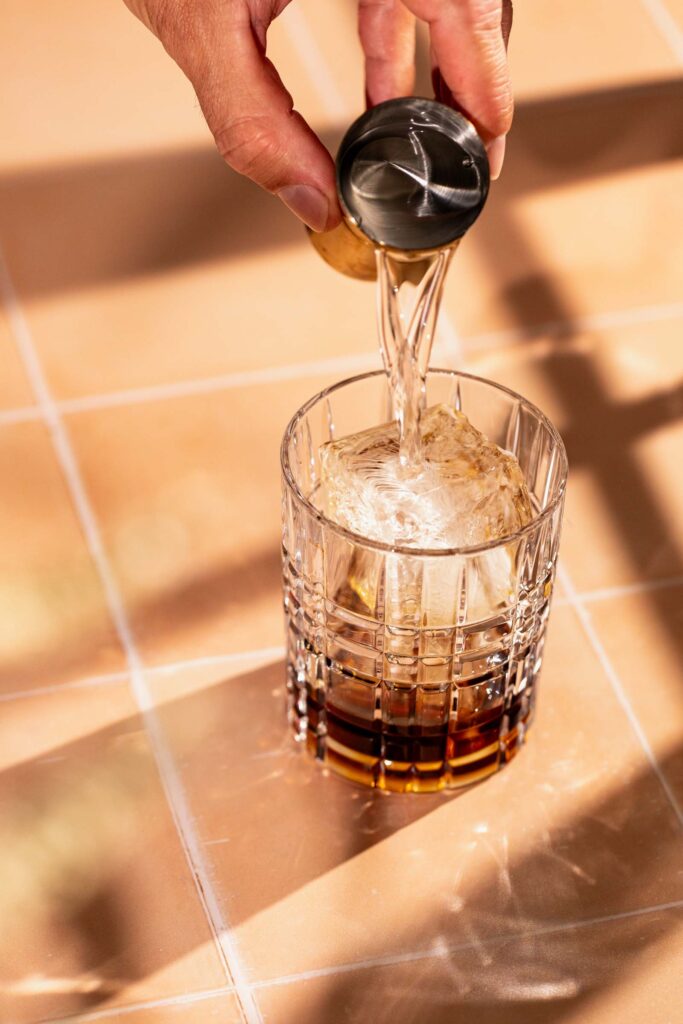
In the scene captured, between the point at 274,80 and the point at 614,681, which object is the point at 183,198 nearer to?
→ the point at 274,80

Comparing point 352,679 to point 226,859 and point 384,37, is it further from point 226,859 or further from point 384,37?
point 384,37

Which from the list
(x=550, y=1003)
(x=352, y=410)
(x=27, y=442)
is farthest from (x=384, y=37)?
(x=550, y=1003)

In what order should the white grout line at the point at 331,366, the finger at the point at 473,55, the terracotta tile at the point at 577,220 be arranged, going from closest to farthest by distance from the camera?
the finger at the point at 473,55 → the white grout line at the point at 331,366 → the terracotta tile at the point at 577,220

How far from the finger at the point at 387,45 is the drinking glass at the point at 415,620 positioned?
25 cm

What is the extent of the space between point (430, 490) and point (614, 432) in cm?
37

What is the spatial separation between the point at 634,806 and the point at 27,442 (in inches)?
22.6

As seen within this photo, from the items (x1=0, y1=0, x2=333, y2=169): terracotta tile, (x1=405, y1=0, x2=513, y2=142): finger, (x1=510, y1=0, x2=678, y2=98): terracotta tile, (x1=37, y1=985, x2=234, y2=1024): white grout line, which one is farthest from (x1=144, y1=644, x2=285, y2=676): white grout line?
(x1=510, y1=0, x2=678, y2=98): terracotta tile

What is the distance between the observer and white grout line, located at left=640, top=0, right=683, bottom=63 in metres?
1.76

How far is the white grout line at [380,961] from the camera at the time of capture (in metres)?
0.88

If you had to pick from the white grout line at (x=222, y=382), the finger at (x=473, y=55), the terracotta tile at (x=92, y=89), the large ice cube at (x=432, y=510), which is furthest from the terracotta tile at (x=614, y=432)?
the terracotta tile at (x=92, y=89)

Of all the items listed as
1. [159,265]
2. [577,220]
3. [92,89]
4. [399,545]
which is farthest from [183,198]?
[399,545]

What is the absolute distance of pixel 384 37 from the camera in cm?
112

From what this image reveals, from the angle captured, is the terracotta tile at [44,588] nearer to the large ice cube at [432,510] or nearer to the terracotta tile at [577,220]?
the large ice cube at [432,510]

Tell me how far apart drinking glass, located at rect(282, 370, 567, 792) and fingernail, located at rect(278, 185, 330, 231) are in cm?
12
